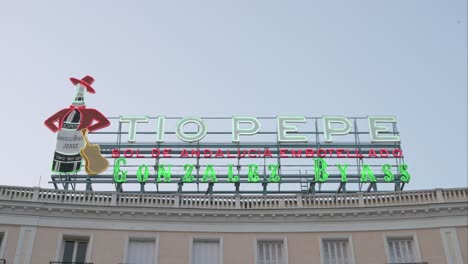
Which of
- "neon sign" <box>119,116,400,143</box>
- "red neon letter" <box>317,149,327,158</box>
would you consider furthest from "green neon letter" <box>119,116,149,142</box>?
"red neon letter" <box>317,149,327,158</box>

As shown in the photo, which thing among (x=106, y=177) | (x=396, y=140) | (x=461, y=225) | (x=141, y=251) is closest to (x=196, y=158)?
(x=106, y=177)

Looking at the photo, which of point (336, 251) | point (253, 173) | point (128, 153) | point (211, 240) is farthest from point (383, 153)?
point (128, 153)

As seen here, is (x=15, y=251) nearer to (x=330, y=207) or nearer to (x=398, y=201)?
(x=330, y=207)

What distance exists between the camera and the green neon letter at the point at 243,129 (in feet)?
164

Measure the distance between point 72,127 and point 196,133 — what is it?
9.86 meters

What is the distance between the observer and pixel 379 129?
167 feet

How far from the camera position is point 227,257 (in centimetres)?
3725

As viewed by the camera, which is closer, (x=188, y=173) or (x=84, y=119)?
(x=188, y=173)

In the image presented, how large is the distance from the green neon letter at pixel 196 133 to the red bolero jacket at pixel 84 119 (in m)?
5.85

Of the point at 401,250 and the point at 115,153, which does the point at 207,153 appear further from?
the point at 401,250

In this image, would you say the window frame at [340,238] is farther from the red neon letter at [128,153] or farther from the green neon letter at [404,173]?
the red neon letter at [128,153]

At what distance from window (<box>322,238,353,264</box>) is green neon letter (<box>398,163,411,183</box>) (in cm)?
1120

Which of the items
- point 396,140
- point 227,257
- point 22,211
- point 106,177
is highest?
point 396,140

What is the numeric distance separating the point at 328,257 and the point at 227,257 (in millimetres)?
6221
